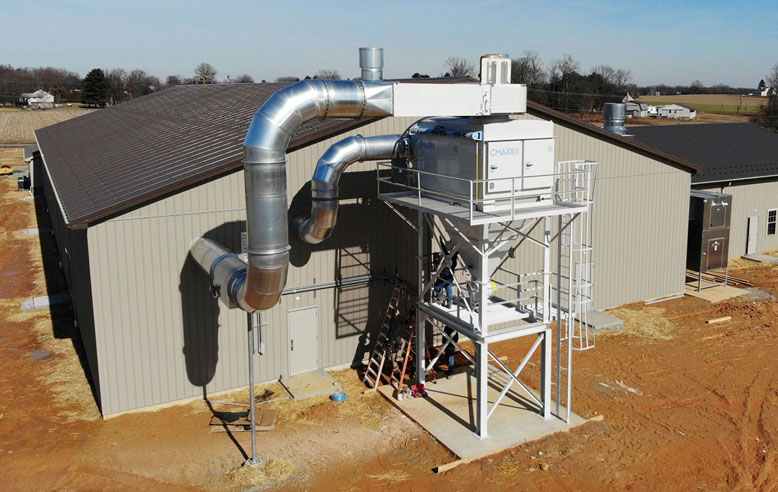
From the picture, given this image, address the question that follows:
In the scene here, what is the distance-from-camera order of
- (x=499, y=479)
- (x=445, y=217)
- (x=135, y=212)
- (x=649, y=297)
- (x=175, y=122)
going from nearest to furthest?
1. (x=499, y=479)
2. (x=445, y=217)
3. (x=135, y=212)
4. (x=649, y=297)
5. (x=175, y=122)

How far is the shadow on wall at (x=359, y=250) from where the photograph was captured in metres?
17.9

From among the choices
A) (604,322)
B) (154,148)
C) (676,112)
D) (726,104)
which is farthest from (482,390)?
(726,104)

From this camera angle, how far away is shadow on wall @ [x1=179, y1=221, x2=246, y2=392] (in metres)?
16.3

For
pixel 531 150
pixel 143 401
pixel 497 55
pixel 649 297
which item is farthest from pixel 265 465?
pixel 649 297

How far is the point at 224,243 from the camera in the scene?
1667cm

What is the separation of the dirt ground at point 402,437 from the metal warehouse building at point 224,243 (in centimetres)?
107

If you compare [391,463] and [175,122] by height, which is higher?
[175,122]

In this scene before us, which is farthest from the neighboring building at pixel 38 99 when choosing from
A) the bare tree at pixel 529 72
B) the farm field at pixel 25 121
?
the bare tree at pixel 529 72

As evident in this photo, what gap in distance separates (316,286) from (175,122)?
1299 cm

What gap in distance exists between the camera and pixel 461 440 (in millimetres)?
14766

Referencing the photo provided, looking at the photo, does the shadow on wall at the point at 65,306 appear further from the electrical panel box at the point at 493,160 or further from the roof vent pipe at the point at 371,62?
the electrical panel box at the point at 493,160

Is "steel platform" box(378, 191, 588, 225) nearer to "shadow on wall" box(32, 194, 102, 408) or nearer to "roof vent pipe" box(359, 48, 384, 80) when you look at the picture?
"roof vent pipe" box(359, 48, 384, 80)

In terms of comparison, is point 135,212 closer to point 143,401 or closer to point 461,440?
point 143,401

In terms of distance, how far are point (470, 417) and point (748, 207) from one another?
2141 centimetres
